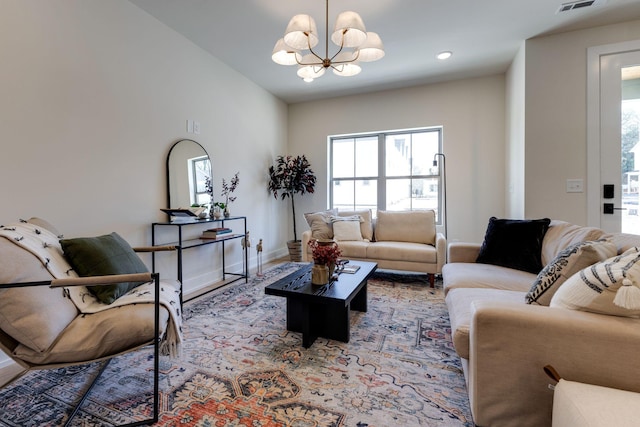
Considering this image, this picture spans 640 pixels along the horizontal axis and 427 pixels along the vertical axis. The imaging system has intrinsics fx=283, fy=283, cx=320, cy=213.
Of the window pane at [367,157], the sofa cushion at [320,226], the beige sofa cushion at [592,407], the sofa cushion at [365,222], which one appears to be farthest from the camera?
the window pane at [367,157]

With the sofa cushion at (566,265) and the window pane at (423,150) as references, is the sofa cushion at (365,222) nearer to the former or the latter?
the window pane at (423,150)

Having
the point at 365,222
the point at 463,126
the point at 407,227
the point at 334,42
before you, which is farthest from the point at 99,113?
the point at 463,126

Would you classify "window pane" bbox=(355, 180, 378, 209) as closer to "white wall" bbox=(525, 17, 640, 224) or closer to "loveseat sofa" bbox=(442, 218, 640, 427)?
"white wall" bbox=(525, 17, 640, 224)

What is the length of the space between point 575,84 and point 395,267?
271 centimetres

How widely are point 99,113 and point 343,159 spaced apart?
3.59 m

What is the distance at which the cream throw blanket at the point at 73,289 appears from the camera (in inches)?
54.0

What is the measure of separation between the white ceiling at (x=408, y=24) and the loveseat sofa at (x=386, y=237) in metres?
1.99

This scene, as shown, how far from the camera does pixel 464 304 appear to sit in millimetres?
1603

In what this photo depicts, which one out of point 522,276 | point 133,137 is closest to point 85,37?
point 133,137

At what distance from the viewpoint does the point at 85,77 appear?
7.19 ft

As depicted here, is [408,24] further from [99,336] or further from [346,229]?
[99,336]

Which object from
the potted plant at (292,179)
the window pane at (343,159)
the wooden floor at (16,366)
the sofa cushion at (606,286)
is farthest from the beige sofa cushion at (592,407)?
the window pane at (343,159)

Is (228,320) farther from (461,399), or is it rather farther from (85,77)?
(85,77)

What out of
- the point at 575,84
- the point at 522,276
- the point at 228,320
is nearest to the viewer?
the point at 522,276
